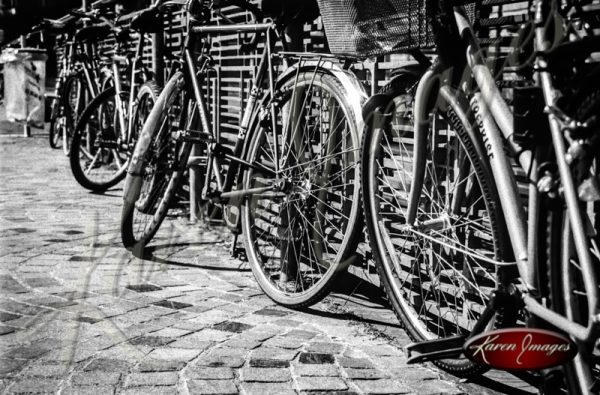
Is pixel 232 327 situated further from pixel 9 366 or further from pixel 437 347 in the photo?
pixel 437 347

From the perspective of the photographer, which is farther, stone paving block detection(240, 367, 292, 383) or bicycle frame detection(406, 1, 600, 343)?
stone paving block detection(240, 367, 292, 383)

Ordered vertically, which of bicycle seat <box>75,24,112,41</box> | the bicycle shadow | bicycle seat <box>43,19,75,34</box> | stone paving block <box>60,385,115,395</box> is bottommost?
stone paving block <box>60,385,115,395</box>

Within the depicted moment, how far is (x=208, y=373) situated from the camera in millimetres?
3098

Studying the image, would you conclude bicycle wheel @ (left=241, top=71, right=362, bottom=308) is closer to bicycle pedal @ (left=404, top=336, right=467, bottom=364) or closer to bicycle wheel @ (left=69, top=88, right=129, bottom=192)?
bicycle pedal @ (left=404, top=336, right=467, bottom=364)

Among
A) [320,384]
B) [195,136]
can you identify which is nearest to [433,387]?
[320,384]

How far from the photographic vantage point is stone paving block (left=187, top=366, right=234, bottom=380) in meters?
3.05

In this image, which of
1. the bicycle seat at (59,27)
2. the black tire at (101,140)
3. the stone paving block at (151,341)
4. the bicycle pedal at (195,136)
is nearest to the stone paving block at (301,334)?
the stone paving block at (151,341)

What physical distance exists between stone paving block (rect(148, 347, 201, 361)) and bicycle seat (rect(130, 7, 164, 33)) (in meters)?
2.70

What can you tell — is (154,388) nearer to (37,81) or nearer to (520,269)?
(520,269)

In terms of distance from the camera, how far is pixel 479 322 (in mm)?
2717

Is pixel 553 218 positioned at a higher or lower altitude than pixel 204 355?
higher

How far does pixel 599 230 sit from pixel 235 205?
2.12 m

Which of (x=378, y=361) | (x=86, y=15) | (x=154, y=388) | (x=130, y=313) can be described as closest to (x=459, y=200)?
(x=378, y=361)

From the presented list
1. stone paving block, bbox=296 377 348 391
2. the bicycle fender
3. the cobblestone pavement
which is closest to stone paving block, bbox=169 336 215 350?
the cobblestone pavement
